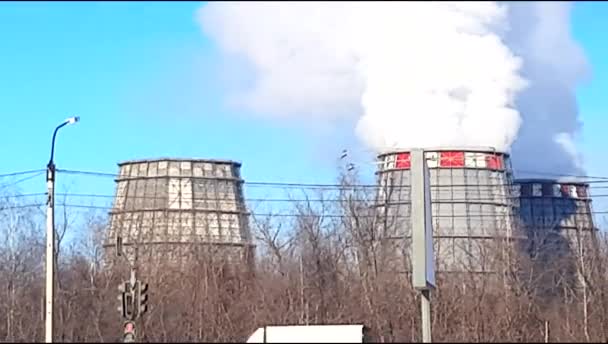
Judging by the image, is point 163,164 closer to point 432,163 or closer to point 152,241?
point 152,241

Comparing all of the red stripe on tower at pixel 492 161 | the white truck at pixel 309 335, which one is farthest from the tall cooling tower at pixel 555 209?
the white truck at pixel 309 335

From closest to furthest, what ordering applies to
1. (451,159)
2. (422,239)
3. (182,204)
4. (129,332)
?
1. (129,332)
2. (422,239)
3. (451,159)
4. (182,204)

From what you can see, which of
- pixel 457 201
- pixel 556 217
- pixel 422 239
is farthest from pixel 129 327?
pixel 556 217

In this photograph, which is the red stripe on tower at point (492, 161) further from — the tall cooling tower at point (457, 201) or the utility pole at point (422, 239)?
the utility pole at point (422, 239)

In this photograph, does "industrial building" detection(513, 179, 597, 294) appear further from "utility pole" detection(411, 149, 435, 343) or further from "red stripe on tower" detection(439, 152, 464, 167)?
"utility pole" detection(411, 149, 435, 343)

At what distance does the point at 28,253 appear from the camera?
178 ft

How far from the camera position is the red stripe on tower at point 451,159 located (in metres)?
56.1

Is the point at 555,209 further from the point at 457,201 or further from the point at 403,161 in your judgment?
the point at 403,161

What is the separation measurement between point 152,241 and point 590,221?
2716 centimetres

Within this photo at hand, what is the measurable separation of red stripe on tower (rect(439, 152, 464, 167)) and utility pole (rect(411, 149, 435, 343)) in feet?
102

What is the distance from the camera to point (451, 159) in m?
56.1

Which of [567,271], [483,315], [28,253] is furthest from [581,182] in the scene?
[28,253]

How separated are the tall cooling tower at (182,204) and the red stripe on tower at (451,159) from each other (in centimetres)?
1171

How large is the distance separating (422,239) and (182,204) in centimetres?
3764
